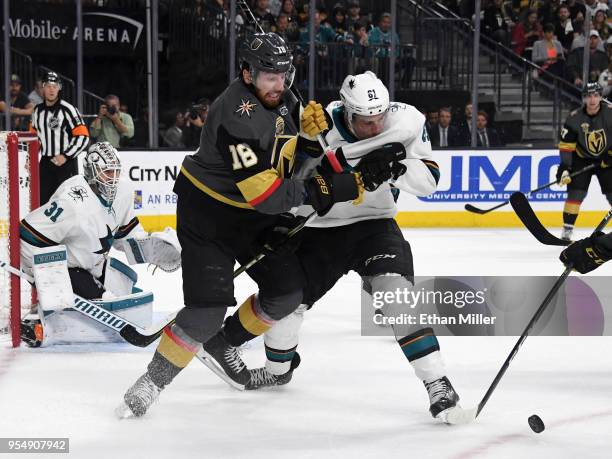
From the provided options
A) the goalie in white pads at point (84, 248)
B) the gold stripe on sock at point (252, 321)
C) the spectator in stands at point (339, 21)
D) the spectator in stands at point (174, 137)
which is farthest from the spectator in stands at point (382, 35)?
the gold stripe on sock at point (252, 321)

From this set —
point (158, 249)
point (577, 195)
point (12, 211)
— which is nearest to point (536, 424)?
point (158, 249)

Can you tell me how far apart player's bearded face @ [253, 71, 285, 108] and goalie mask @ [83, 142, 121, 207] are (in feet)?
3.90

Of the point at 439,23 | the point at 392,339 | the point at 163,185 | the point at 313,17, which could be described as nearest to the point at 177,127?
the point at 163,185

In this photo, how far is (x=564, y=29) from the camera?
10.1 meters

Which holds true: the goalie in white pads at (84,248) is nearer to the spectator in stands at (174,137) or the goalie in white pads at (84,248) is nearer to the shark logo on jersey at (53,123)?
the shark logo on jersey at (53,123)

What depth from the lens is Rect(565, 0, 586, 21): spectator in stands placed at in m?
10.2

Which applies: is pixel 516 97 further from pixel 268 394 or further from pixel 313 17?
pixel 268 394

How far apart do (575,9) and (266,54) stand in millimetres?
8016

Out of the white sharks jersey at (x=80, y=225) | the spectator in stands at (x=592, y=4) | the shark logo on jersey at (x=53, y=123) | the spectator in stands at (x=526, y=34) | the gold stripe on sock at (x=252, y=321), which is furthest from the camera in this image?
the spectator in stands at (x=592, y=4)

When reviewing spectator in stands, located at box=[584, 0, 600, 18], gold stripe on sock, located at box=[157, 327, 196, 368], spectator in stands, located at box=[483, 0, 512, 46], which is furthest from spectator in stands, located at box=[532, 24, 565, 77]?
gold stripe on sock, located at box=[157, 327, 196, 368]

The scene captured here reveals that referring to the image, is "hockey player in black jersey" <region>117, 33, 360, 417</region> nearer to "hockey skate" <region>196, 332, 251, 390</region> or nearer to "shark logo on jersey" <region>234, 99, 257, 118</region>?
"shark logo on jersey" <region>234, 99, 257, 118</region>

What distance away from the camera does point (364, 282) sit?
3545 millimetres

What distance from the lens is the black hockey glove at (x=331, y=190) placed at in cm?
297

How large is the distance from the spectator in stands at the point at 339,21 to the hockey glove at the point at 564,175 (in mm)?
2818
